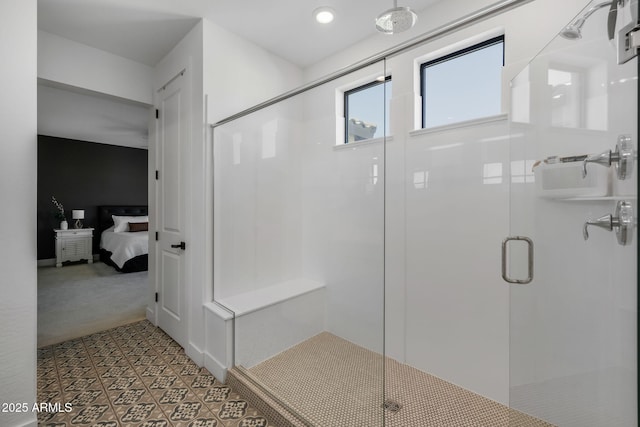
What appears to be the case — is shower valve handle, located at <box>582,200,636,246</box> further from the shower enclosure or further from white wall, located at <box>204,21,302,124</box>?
white wall, located at <box>204,21,302,124</box>

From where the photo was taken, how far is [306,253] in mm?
2307

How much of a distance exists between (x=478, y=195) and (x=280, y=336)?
1.68 meters

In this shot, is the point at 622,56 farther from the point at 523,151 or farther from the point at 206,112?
the point at 206,112

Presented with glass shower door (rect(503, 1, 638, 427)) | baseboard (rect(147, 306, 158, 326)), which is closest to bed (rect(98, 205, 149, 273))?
baseboard (rect(147, 306, 158, 326))

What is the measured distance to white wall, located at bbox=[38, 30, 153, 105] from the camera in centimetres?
239

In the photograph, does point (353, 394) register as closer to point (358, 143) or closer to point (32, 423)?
point (358, 143)

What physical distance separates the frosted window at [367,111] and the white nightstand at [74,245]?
638 cm

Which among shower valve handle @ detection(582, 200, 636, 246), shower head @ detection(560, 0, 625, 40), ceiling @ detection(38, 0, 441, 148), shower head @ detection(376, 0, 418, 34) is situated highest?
ceiling @ detection(38, 0, 441, 148)

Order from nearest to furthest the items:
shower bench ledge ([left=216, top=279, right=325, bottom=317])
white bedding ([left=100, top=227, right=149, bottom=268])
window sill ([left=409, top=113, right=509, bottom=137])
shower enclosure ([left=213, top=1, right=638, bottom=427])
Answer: shower enclosure ([left=213, top=1, right=638, bottom=427])
window sill ([left=409, top=113, right=509, bottom=137])
shower bench ledge ([left=216, top=279, right=325, bottom=317])
white bedding ([left=100, top=227, right=149, bottom=268])

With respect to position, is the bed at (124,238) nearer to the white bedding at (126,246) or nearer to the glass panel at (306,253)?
the white bedding at (126,246)

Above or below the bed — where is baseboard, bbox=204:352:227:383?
below

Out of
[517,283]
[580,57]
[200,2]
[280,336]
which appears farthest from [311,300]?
[200,2]

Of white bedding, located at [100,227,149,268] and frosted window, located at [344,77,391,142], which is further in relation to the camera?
white bedding, located at [100,227,149,268]

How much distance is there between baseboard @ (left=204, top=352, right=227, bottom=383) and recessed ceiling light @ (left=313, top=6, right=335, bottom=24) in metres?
2.58
